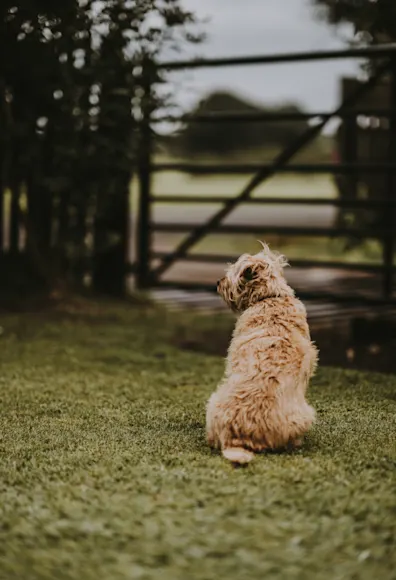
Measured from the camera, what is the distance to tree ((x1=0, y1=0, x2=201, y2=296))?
264 inches

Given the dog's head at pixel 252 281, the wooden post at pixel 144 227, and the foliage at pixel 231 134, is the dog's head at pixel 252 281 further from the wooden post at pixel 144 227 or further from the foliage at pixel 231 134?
the wooden post at pixel 144 227

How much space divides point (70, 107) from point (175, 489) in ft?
15.6

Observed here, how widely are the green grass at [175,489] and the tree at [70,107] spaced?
2790 millimetres

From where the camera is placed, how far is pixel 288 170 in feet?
24.9

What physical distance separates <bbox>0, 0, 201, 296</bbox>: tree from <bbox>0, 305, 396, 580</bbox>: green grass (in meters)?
2.79

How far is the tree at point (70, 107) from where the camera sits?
6.71 meters

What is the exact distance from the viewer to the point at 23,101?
7.34m

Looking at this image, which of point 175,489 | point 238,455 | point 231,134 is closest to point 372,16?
point 238,455

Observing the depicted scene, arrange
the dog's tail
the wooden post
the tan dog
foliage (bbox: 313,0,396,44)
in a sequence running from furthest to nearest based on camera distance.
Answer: the wooden post < foliage (bbox: 313,0,396,44) < the tan dog < the dog's tail

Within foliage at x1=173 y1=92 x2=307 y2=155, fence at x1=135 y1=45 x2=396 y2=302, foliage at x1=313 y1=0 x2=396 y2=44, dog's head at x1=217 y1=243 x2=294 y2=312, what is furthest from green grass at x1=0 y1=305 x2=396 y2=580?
foliage at x1=173 y1=92 x2=307 y2=155

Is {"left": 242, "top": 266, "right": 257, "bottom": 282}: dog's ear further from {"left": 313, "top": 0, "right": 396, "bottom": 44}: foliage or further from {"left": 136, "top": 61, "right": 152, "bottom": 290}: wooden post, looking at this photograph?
{"left": 136, "top": 61, "right": 152, "bottom": 290}: wooden post

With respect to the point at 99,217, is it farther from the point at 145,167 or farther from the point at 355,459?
the point at 355,459

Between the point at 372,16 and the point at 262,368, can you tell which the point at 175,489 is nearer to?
the point at 262,368

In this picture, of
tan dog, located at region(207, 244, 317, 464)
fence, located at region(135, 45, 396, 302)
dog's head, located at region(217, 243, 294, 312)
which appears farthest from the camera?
fence, located at region(135, 45, 396, 302)
